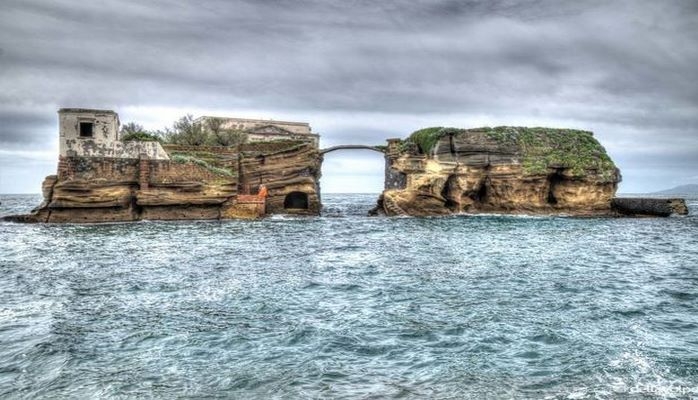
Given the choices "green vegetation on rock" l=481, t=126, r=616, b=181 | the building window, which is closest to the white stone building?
the building window

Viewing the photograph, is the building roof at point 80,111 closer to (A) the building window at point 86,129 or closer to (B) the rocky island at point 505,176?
(A) the building window at point 86,129

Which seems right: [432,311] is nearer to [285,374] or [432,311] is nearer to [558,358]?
[558,358]

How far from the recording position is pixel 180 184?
112 feet

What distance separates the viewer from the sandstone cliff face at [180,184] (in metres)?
31.9

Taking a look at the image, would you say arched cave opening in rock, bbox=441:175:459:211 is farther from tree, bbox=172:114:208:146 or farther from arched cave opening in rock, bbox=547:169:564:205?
tree, bbox=172:114:208:146

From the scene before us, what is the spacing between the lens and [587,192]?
44625mm

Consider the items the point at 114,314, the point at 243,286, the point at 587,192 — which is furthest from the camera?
the point at 587,192

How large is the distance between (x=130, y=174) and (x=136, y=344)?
2728 centimetres

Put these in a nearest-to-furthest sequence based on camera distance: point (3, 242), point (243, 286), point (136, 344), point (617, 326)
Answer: point (136, 344) → point (617, 326) → point (243, 286) → point (3, 242)

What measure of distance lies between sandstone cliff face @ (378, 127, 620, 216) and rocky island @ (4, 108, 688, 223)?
0.09 m

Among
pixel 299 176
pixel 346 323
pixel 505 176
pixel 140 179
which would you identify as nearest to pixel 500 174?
pixel 505 176

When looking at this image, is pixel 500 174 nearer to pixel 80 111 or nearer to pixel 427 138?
pixel 427 138

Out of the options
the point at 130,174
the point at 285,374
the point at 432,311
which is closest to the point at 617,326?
the point at 432,311

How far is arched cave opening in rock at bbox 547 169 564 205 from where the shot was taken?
1766 inches
